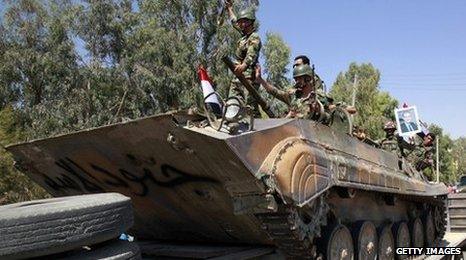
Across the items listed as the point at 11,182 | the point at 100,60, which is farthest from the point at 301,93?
the point at 100,60

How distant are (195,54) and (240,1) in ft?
11.1

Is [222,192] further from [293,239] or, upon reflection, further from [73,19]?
[73,19]

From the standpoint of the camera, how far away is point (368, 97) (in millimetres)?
37375

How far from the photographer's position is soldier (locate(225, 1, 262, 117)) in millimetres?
5734

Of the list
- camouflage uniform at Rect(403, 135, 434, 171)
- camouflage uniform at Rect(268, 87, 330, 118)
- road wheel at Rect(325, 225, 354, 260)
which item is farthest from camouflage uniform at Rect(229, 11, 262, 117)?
camouflage uniform at Rect(403, 135, 434, 171)

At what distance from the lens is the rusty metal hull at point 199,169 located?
14.2 ft

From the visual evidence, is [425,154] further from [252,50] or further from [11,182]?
[11,182]

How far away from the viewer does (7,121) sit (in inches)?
653

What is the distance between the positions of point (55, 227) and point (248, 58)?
10.1 feet

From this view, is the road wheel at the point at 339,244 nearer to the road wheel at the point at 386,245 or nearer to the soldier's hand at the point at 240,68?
the road wheel at the point at 386,245

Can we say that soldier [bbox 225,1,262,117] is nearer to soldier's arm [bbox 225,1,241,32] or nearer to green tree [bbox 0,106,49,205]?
soldier's arm [bbox 225,1,241,32]

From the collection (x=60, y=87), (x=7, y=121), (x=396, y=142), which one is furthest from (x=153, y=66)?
(x=396, y=142)

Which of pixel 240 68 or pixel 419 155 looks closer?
pixel 240 68

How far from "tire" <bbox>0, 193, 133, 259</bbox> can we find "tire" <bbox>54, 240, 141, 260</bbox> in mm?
80
